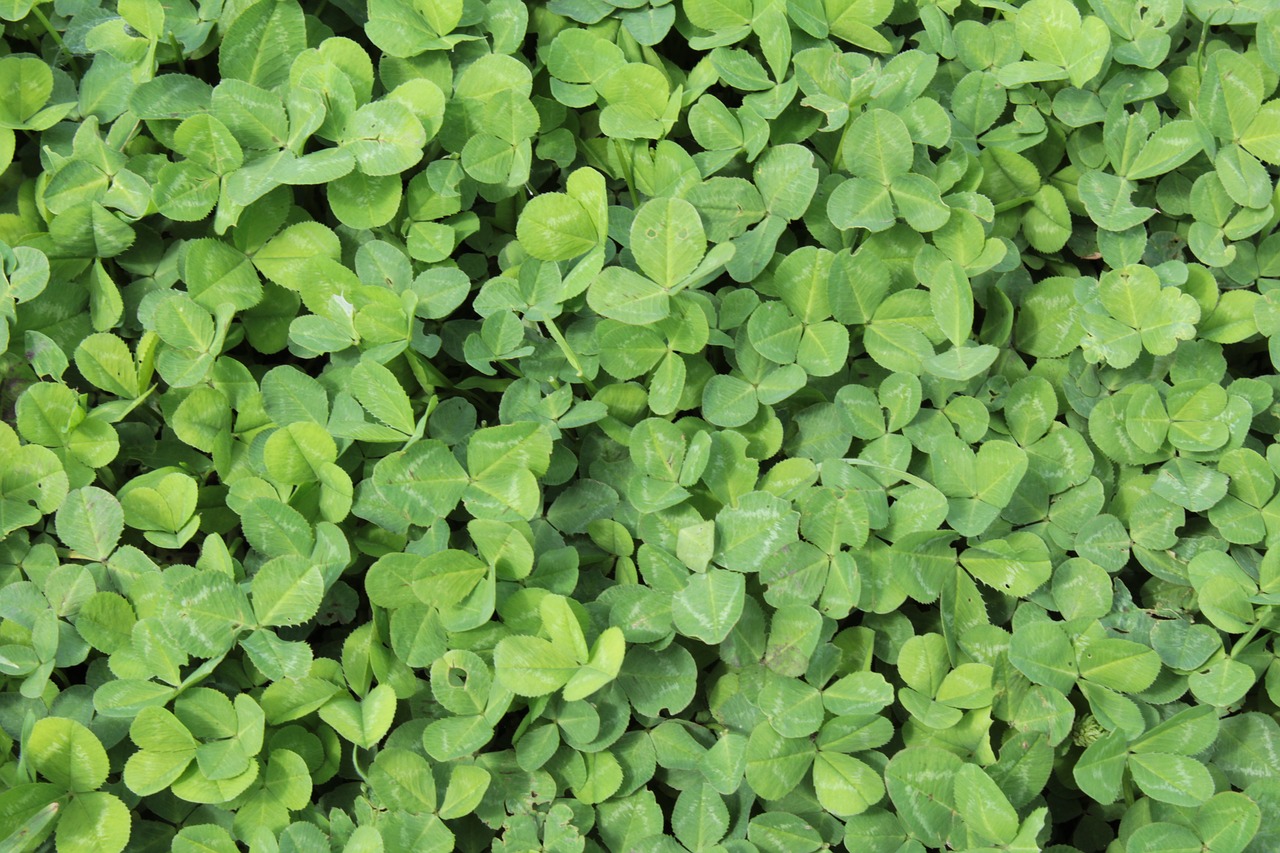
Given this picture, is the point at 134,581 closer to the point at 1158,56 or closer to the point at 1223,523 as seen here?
the point at 1223,523

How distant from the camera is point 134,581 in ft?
6.32

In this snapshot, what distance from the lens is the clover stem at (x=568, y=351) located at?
194 cm

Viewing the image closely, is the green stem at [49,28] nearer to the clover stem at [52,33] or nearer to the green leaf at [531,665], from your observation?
the clover stem at [52,33]

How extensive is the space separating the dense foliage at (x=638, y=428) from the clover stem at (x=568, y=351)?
1.0 inches

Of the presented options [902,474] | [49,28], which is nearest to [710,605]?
[902,474]

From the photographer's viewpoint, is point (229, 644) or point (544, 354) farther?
point (544, 354)

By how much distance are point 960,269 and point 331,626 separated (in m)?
1.26

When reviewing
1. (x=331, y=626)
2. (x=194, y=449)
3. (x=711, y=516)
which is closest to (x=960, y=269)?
(x=711, y=516)

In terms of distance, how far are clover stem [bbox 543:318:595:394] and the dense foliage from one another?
2cm

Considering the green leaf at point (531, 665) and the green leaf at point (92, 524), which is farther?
the green leaf at point (92, 524)

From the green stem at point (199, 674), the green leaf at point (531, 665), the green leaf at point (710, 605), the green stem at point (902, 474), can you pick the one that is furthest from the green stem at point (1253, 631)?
the green stem at point (199, 674)

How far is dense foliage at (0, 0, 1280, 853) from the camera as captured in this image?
1818 millimetres

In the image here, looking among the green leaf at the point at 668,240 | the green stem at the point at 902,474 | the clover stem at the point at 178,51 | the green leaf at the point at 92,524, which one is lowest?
the green leaf at the point at 92,524

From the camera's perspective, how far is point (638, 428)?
1952mm
